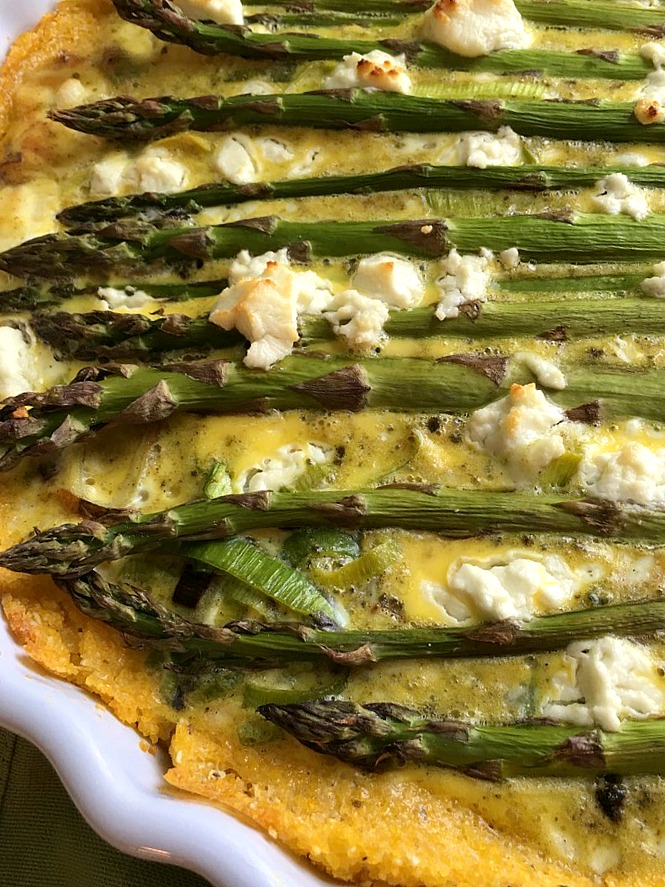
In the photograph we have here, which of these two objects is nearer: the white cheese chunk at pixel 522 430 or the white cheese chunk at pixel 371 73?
the white cheese chunk at pixel 522 430

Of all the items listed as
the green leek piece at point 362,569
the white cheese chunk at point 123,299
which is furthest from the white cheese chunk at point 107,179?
the green leek piece at point 362,569

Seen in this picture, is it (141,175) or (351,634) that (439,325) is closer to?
(351,634)

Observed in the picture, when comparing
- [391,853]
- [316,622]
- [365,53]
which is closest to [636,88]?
[365,53]

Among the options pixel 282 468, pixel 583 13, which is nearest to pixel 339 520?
pixel 282 468

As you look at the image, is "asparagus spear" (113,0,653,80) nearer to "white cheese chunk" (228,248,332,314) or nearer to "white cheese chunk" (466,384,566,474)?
"white cheese chunk" (228,248,332,314)

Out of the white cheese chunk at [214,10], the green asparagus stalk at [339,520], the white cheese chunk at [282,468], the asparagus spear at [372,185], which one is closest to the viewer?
the green asparagus stalk at [339,520]

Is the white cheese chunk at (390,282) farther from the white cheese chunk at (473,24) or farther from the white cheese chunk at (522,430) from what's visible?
the white cheese chunk at (473,24)
